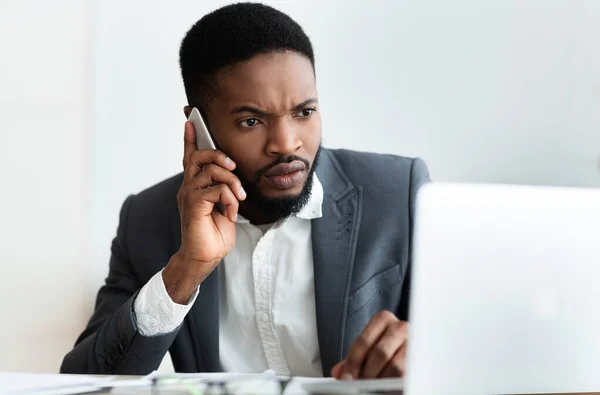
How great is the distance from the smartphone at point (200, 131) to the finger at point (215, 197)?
0.33 feet

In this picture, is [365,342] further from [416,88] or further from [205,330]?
[416,88]

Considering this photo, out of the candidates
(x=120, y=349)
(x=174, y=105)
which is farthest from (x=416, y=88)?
(x=120, y=349)

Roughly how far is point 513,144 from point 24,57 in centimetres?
171

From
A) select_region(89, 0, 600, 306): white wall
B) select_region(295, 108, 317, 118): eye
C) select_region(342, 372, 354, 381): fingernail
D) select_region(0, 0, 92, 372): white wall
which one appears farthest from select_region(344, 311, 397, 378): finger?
select_region(0, 0, 92, 372): white wall

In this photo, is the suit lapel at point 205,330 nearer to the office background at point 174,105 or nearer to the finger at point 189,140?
the finger at point 189,140

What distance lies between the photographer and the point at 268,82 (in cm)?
148

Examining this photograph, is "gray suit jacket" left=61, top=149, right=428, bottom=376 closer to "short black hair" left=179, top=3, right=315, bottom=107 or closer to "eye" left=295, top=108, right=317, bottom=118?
"eye" left=295, top=108, right=317, bottom=118

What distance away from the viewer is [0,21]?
7.36 feet

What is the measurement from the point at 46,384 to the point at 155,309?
34cm

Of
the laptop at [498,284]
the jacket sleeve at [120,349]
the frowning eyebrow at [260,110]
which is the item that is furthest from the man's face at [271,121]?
the laptop at [498,284]

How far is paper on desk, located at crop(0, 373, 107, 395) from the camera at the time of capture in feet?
3.43

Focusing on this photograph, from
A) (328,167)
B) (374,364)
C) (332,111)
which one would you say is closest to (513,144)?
(332,111)

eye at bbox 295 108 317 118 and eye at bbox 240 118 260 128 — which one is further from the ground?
eye at bbox 295 108 317 118

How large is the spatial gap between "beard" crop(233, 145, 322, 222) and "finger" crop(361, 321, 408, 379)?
0.54 meters
